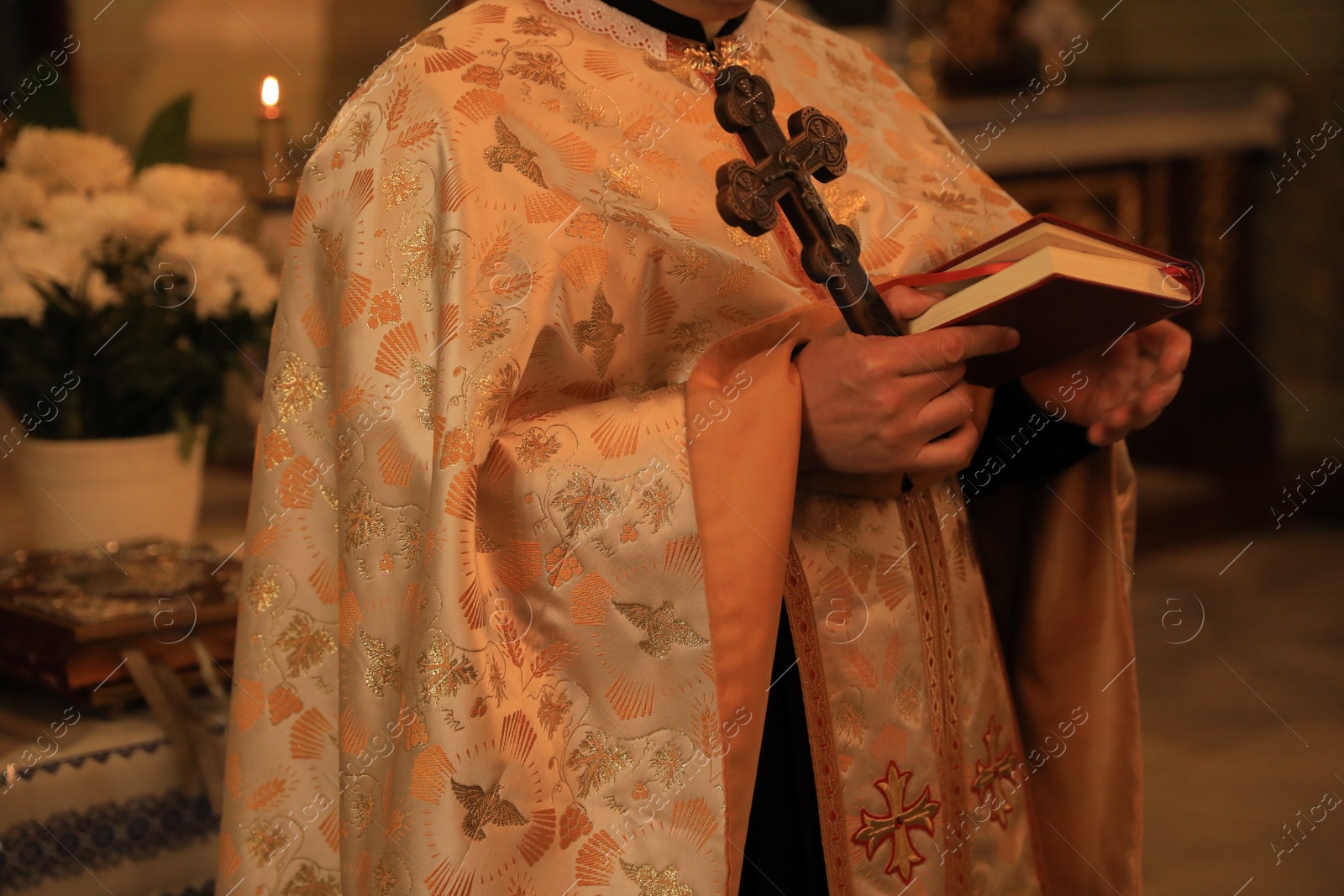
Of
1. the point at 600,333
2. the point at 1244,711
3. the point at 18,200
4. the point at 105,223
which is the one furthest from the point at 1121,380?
the point at 1244,711

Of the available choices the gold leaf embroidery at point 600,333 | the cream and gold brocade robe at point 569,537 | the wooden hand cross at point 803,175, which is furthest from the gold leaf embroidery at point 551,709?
the wooden hand cross at point 803,175

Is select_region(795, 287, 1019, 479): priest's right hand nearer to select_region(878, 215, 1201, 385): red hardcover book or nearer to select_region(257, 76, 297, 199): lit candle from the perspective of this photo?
select_region(878, 215, 1201, 385): red hardcover book

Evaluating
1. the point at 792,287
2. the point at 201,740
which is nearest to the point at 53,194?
the point at 201,740

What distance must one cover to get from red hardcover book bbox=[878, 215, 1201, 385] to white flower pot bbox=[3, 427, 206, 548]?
110 cm

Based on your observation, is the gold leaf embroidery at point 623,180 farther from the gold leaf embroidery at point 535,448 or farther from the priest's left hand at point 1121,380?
the priest's left hand at point 1121,380

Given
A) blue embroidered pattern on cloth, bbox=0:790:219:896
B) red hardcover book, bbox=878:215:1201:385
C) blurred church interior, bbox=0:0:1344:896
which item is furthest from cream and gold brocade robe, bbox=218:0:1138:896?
blurred church interior, bbox=0:0:1344:896

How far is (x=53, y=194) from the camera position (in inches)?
64.7

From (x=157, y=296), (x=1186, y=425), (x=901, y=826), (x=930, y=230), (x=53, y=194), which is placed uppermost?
(x=53, y=194)

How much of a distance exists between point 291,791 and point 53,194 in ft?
3.08

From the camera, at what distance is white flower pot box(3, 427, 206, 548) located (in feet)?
5.39

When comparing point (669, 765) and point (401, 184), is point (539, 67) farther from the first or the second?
point (669, 765)

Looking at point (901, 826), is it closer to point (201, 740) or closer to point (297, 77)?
point (201, 740)

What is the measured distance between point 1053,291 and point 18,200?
1.35 meters

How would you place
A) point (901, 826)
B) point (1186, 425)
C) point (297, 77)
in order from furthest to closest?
1. point (1186, 425)
2. point (297, 77)
3. point (901, 826)
